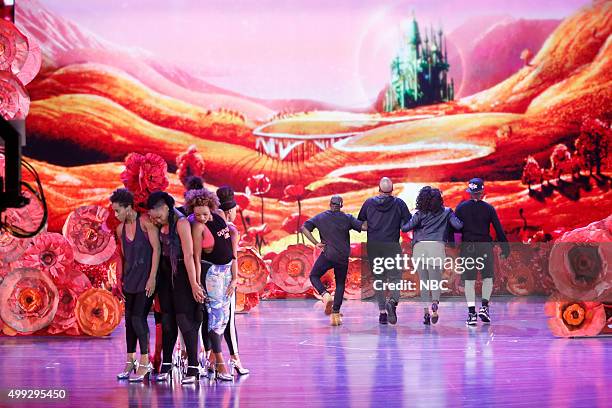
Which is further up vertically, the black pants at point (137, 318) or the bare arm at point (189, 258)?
the bare arm at point (189, 258)

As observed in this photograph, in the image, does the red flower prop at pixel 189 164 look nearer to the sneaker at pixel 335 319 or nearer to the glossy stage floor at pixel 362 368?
the glossy stage floor at pixel 362 368

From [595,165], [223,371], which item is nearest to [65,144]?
[595,165]

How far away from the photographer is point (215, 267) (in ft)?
25.4

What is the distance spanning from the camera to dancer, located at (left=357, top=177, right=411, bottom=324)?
462 inches

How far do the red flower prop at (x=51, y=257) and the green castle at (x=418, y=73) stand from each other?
6.41 meters

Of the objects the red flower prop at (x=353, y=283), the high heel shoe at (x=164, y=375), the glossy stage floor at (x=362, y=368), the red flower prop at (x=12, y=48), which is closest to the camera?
the glossy stage floor at (x=362, y=368)

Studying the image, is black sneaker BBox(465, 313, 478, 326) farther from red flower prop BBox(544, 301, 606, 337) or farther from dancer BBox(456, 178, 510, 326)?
red flower prop BBox(544, 301, 606, 337)

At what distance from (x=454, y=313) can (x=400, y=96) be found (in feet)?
13.1

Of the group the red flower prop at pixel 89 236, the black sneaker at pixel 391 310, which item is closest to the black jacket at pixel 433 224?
the black sneaker at pixel 391 310

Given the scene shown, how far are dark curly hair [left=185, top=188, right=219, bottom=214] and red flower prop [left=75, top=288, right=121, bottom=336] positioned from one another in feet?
10.0

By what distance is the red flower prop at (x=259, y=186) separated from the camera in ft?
51.8

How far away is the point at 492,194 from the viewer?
15.8m

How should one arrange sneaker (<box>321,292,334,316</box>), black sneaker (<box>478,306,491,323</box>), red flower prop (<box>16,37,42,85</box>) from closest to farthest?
red flower prop (<box>16,37,42,85</box>), black sneaker (<box>478,306,491,323</box>), sneaker (<box>321,292,334,316</box>)

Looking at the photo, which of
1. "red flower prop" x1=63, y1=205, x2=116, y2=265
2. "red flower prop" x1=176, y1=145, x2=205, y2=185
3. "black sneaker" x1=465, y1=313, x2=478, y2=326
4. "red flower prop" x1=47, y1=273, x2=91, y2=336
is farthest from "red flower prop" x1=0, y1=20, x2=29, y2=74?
"red flower prop" x1=176, y1=145, x2=205, y2=185
